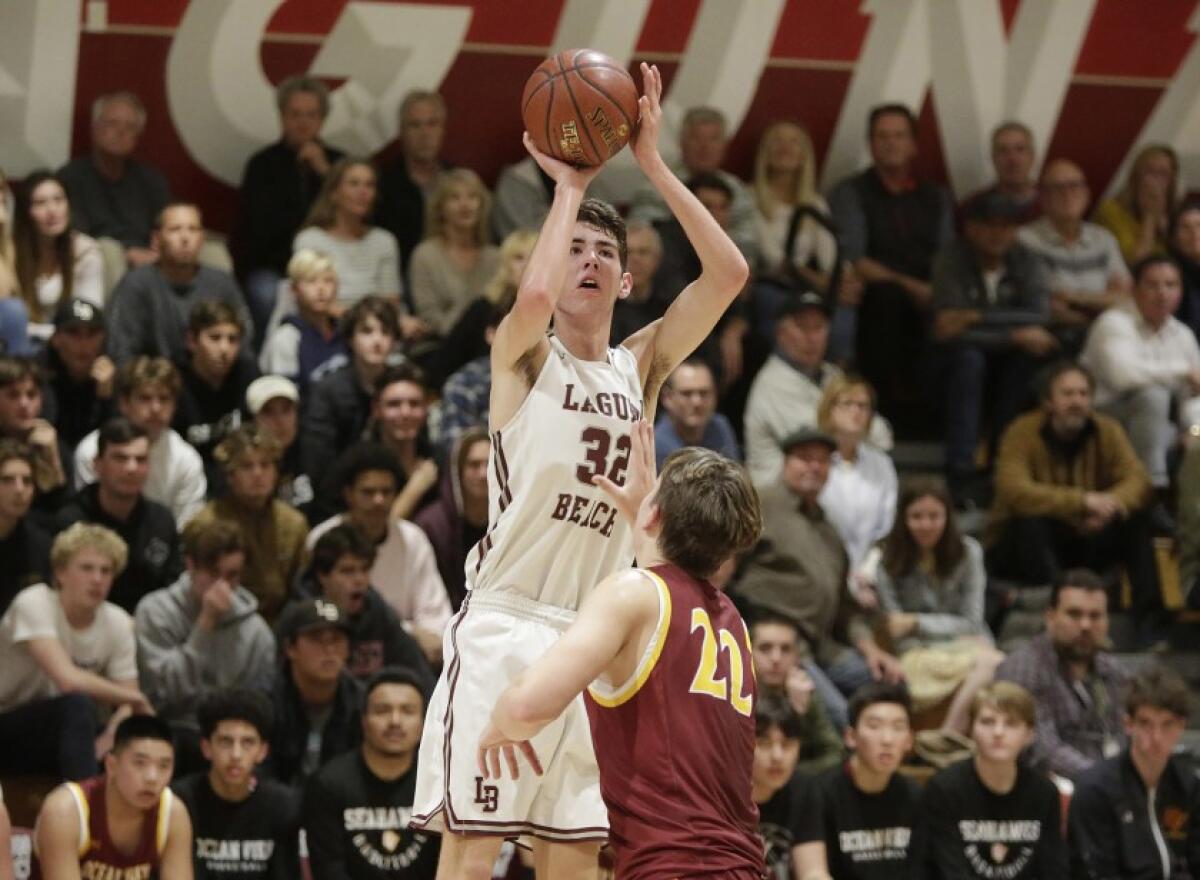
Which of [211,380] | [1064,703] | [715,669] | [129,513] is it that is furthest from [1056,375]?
[715,669]

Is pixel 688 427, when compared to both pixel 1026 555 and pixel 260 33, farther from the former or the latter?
pixel 260 33

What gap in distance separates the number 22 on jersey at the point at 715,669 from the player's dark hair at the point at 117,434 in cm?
488

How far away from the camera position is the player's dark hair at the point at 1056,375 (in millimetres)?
11180

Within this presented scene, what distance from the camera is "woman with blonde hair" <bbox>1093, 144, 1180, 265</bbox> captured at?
13219mm

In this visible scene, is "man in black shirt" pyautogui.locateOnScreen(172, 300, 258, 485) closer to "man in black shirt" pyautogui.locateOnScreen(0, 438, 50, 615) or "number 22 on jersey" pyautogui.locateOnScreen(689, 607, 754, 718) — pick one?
"man in black shirt" pyautogui.locateOnScreen(0, 438, 50, 615)

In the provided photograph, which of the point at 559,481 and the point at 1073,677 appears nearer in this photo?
the point at 559,481

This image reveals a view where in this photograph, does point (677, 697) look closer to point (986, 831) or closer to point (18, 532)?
point (986, 831)

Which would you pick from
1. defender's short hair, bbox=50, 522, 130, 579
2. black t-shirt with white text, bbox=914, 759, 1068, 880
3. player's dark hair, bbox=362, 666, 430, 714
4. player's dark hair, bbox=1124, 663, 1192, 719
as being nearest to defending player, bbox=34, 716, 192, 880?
player's dark hair, bbox=362, 666, 430, 714

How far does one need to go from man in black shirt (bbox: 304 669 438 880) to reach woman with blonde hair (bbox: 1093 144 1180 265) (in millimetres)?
6678

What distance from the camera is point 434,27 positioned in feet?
41.8

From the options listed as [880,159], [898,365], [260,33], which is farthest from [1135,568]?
[260,33]

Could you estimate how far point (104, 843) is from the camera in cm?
786

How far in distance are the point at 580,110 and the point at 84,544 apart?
3.93 metres

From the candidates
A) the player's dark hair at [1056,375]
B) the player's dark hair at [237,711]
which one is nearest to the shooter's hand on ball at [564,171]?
the player's dark hair at [237,711]
